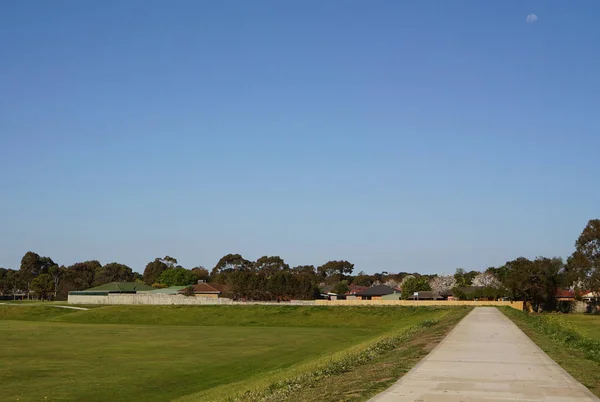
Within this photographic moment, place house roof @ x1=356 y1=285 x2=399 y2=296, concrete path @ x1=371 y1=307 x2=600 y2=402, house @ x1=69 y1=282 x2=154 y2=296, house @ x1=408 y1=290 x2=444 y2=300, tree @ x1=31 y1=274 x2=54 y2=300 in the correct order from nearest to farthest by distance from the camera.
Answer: concrete path @ x1=371 y1=307 x2=600 y2=402 < house @ x1=69 y1=282 x2=154 y2=296 < house @ x1=408 y1=290 x2=444 y2=300 < house roof @ x1=356 y1=285 x2=399 y2=296 < tree @ x1=31 y1=274 x2=54 y2=300

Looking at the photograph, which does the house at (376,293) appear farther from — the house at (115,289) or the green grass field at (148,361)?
the green grass field at (148,361)

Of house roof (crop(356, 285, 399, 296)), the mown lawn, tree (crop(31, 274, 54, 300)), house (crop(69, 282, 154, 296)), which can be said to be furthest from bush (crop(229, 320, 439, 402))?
tree (crop(31, 274, 54, 300))

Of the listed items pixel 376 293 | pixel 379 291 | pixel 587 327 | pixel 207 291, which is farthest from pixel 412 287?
pixel 587 327

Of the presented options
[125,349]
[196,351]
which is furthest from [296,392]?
[125,349]

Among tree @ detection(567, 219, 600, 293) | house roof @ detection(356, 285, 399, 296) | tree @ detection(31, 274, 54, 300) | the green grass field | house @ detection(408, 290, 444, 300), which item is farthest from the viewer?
tree @ detection(31, 274, 54, 300)

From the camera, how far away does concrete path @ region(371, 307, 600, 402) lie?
1405cm

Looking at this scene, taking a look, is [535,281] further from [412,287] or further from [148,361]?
[148,361]

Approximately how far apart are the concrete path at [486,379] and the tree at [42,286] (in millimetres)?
168830

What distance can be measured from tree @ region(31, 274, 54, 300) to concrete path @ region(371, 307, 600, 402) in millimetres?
168830

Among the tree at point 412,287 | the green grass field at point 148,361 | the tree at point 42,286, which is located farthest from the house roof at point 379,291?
the green grass field at point 148,361

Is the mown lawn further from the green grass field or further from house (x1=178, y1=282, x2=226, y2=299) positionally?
house (x1=178, y1=282, x2=226, y2=299)

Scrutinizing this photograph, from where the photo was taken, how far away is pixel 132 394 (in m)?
26.4

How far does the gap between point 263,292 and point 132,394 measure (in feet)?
366

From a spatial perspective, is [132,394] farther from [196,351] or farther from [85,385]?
[196,351]
